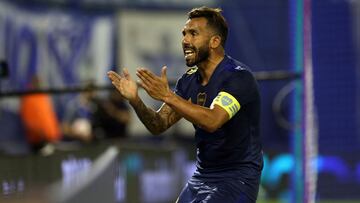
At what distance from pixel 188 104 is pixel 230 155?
617 mm

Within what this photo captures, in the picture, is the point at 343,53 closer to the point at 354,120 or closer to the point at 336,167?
the point at 354,120

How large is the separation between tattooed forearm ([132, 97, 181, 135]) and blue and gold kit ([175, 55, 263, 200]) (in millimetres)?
295

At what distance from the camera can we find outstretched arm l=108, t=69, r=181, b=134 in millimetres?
6246

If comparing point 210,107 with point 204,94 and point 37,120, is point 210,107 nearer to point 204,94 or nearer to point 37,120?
point 204,94

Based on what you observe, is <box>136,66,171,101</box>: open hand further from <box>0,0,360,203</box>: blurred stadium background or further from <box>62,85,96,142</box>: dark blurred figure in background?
<box>62,85,96,142</box>: dark blurred figure in background

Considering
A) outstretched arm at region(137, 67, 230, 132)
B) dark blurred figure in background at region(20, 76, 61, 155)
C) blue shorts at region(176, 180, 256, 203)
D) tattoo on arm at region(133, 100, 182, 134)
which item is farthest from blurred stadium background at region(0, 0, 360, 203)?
outstretched arm at region(137, 67, 230, 132)

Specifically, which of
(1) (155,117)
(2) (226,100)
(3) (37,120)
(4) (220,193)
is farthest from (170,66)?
(2) (226,100)

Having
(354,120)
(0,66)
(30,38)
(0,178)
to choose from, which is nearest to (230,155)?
(0,178)

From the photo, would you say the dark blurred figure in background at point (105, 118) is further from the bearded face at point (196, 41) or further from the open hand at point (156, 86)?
the open hand at point (156, 86)

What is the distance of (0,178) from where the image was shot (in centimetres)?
681

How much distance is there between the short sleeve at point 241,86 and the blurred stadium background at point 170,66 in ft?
11.4

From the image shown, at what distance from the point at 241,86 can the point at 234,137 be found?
37 centimetres

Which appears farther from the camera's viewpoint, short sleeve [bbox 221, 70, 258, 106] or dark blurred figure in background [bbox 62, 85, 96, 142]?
dark blurred figure in background [bbox 62, 85, 96, 142]

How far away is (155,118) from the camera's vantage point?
665 centimetres
